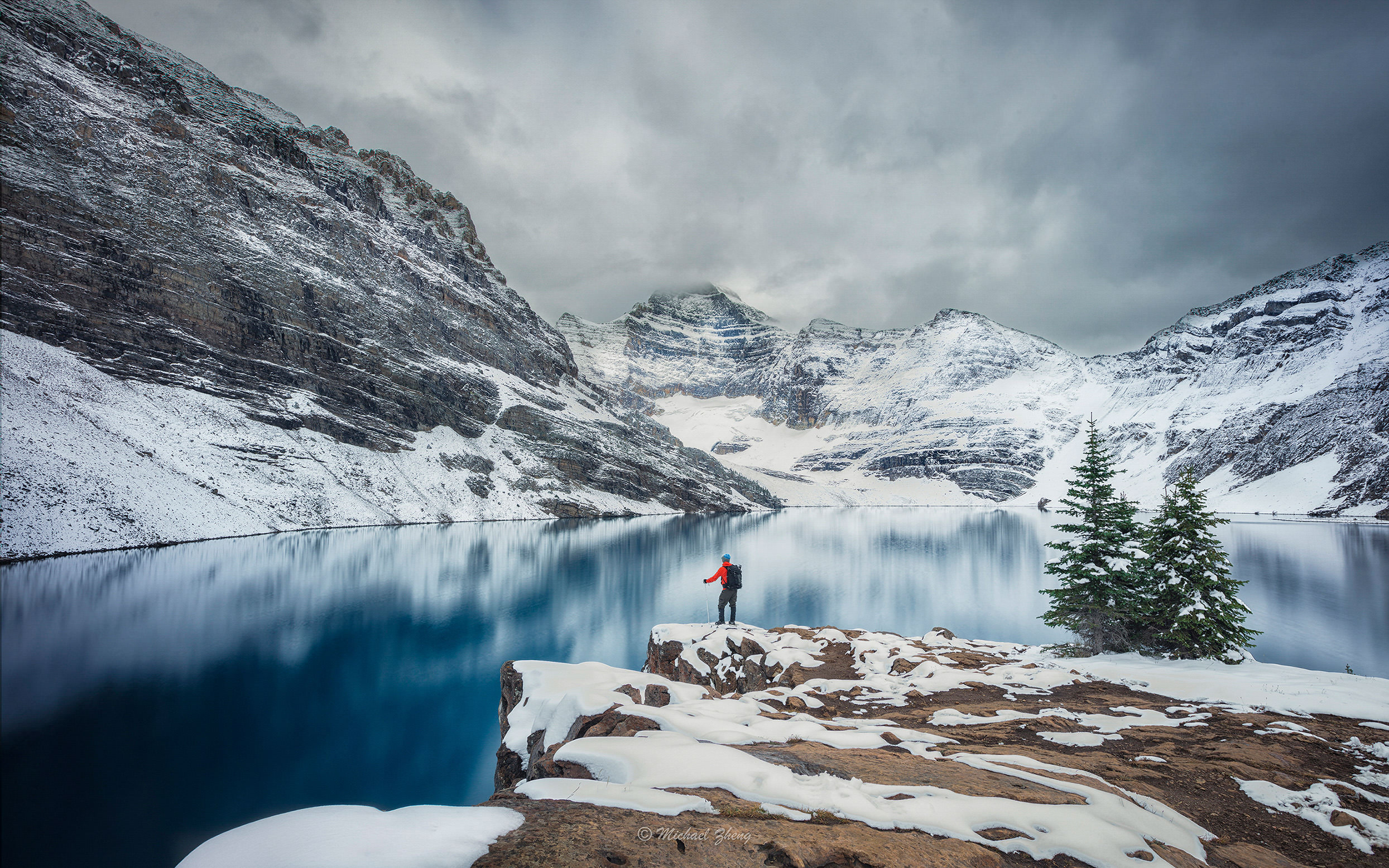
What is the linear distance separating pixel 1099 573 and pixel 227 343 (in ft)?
288

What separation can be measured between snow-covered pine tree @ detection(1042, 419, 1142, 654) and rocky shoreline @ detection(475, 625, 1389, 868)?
2267 millimetres

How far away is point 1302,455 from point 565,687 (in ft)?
530

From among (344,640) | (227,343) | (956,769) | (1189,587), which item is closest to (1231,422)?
(1189,587)

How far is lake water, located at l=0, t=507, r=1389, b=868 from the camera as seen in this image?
10438mm

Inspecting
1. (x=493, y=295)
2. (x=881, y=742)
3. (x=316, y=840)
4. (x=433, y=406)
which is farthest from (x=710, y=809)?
(x=493, y=295)

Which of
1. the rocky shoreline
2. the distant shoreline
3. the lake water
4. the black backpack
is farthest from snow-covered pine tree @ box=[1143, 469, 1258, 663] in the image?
the distant shoreline

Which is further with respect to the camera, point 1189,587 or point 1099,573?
point 1099,573

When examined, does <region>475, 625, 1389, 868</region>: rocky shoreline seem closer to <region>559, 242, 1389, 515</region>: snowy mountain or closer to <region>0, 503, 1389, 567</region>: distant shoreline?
<region>0, 503, 1389, 567</region>: distant shoreline

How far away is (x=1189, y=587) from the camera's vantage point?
13016 millimetres

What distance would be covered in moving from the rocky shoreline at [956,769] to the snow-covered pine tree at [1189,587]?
1099 millimetres

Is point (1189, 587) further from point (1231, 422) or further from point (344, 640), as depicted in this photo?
point (1231, 422)

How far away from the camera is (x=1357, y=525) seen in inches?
3076

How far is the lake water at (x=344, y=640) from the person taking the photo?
1044 cm

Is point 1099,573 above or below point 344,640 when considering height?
above
